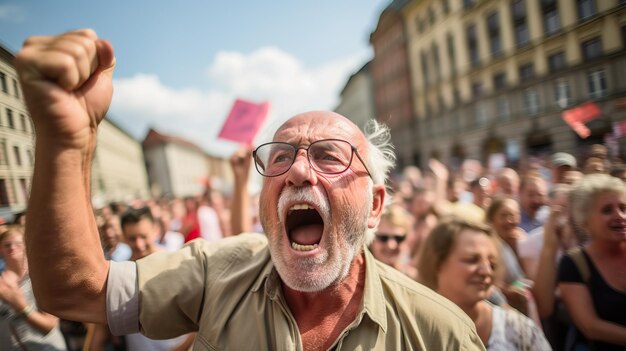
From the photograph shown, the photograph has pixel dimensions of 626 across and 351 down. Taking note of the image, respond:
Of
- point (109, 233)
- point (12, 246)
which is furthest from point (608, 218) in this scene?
point (109, 233)

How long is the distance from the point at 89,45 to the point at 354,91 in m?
57.5

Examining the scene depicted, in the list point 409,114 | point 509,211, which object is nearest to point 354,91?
point 409,114

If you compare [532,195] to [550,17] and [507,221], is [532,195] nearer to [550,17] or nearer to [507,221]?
[507,221]

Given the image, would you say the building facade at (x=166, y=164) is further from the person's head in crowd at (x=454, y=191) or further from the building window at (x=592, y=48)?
the building window at (x=592, y=48)

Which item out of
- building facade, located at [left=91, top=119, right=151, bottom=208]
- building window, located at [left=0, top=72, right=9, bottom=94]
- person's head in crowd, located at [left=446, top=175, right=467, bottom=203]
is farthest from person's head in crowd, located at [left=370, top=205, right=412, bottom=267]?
person's head in crowd, located at [left=446, top=175, right=467, bottom=203]

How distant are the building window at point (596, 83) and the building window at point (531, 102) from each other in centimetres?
36

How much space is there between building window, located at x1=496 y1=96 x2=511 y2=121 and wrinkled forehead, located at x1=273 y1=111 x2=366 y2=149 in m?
2.06

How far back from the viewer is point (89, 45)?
0.96 meters

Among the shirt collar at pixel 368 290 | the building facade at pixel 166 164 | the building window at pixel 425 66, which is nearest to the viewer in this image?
the shirt collar at pixel 368 290

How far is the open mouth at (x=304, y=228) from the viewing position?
1.61 metres

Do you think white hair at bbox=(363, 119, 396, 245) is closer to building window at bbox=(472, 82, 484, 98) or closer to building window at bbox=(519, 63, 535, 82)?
building window at bbox=(519, 63, 535, 82)

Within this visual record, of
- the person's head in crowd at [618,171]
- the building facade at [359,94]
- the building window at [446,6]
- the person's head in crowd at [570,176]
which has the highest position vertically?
the building facade at [359,94]

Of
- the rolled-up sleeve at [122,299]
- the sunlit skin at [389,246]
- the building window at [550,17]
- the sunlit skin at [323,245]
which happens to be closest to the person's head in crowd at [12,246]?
the rolled-up sleeve at [122,299]

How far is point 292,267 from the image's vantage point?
1.42 meters
